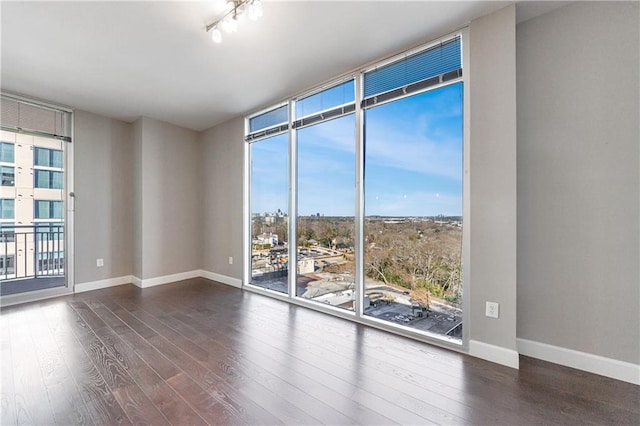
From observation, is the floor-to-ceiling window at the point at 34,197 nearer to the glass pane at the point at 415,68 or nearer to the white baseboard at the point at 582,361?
the glass pane at the point at 415,68

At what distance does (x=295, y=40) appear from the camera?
97.1 inches

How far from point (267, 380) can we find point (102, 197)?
4058 millimetres

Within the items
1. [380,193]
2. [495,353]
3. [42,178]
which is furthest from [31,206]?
[495,353]

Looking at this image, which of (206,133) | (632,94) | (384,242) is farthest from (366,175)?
(206,133)

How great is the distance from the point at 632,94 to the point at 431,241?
1642 millimetres

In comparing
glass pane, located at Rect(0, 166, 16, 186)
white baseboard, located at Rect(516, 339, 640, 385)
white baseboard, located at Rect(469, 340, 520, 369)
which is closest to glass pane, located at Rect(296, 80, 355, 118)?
white baseboard, located at Rect(469, 340, 520, 369)

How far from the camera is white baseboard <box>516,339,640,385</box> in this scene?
6.07ft

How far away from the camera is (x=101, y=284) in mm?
4238

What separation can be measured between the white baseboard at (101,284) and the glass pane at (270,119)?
3.14 meters

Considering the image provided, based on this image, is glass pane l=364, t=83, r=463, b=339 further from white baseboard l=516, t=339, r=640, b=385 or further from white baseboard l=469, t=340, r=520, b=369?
white baseboard l=516, t=339, r=640, b=385

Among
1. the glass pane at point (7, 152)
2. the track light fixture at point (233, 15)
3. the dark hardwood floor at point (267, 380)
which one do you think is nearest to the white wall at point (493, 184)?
the dark hardwood floor at point (267, 380)

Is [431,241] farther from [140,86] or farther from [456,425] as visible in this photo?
[140,86]

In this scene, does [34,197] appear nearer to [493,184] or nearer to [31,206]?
[31,206]

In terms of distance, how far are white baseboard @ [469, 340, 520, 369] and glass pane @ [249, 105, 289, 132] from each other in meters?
3.23
